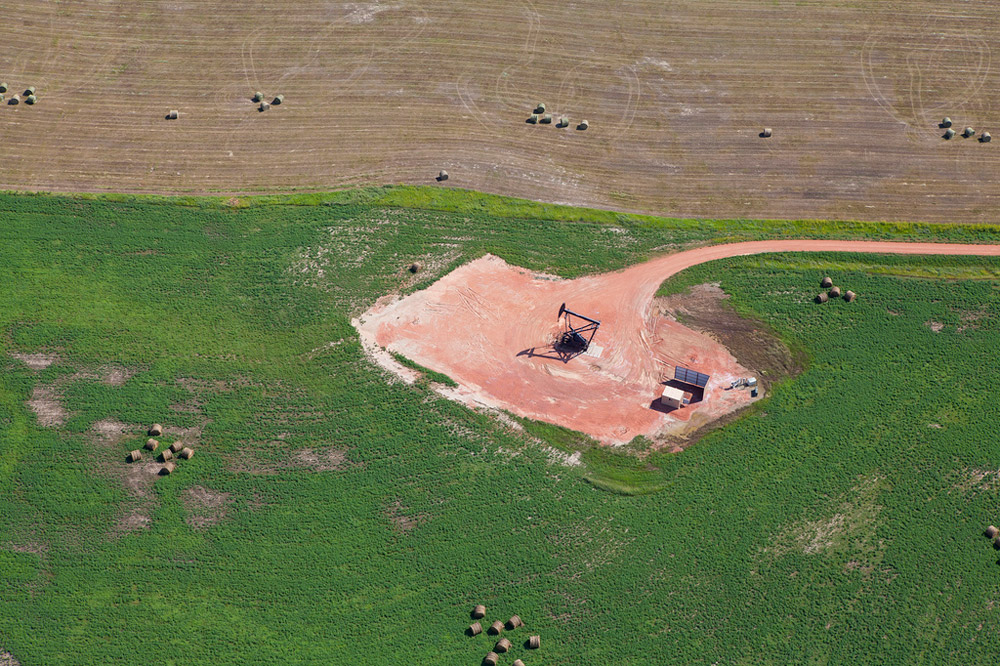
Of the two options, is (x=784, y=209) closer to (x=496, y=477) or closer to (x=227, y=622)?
(x=496, y=477)

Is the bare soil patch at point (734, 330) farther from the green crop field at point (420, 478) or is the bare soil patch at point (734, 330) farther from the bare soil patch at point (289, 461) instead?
the bare soil patch at point (289, 461)

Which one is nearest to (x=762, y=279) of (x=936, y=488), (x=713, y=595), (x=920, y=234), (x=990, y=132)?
(x=920, y=234)

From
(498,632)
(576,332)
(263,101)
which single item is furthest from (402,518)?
(263,101)

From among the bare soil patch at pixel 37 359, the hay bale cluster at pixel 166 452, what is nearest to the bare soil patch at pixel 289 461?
the hay bale cluster at pixel 166 452

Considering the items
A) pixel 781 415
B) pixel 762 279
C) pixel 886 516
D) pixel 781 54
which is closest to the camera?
pixel 886 516

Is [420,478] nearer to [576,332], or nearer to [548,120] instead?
[576,332]

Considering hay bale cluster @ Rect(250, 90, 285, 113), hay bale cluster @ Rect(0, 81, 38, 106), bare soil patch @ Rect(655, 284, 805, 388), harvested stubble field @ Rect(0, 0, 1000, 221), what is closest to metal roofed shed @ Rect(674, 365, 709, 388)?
bare soil patch @ Rect(655, 284, 805, 388)

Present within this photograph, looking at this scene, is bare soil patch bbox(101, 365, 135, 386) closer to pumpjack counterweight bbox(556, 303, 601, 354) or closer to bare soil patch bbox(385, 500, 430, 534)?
bare soil patch bbox(385, 500, 430, 534)

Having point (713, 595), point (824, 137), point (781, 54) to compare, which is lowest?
point (713, 595)
